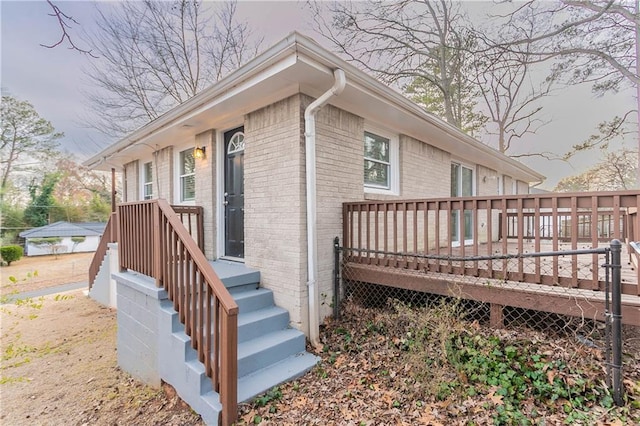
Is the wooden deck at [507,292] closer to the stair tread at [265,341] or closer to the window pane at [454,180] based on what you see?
the stair tread at [265,341]

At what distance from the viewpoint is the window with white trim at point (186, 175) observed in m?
6.70

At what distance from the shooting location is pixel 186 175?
22.3 ft

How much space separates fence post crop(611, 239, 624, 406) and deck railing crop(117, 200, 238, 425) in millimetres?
3079

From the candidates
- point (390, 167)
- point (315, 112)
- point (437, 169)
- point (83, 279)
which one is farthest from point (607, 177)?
point (83, 279)

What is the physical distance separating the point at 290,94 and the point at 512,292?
3614 mm

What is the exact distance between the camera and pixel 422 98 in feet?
47.7

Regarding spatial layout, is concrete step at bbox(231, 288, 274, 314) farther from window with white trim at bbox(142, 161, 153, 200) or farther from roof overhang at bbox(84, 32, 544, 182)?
window with white trim at bbox(142, 161, 153, 200)

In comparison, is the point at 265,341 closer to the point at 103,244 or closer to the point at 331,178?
the point at 331,178

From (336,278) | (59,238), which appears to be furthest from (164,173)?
(59,238)

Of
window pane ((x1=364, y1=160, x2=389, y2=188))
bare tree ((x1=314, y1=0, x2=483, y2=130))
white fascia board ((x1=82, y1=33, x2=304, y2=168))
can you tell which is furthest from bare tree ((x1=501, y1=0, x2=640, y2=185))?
white fascia board ((x1=82, y1=33, x2=304, y2=168))

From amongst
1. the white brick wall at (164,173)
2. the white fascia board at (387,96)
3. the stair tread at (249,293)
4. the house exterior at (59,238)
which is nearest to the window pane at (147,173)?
the white brick wall at (164,173)

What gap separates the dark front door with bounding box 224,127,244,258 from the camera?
5.21m

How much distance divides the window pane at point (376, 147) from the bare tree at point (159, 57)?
11.4 m

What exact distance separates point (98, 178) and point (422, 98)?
84.6 feet
